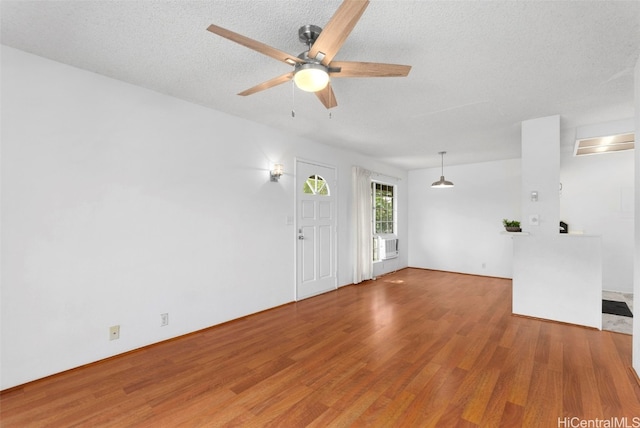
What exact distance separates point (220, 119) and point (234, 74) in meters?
1.03

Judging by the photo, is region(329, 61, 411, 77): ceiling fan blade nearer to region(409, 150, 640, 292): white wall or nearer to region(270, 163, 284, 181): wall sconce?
region(270, 163, 284, 181): wall sconce

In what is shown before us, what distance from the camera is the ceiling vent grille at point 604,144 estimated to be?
395 centimetres

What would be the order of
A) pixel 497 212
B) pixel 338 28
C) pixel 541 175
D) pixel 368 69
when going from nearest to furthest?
1. pixel 338 28
2. pixel 368 69
3. pixel 541 175
4. pixel 497 212

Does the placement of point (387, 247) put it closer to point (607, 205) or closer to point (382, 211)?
point (382, 211)

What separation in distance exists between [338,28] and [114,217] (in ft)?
8.43

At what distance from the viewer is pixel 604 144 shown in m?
4.22

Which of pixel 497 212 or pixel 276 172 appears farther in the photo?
pixel 497 212

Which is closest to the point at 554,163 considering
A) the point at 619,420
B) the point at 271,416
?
the point at 619,420

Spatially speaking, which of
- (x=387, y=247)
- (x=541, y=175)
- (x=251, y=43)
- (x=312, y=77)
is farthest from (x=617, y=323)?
(x=251, y=43)

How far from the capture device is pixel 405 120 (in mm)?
3824

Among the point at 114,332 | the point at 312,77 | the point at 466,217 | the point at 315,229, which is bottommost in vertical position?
the point at 114,332

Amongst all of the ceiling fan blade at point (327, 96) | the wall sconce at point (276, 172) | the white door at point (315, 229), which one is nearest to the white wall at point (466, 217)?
the white door at point (315, 229)

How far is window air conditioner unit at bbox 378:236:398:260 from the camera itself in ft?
21.2

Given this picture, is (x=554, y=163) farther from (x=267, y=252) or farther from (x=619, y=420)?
(x=267, y=252)
